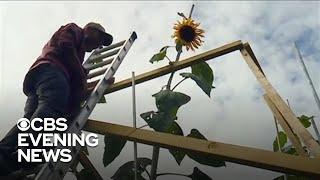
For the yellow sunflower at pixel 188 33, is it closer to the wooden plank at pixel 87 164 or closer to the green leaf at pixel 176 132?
the green leaf at pixel 176 132

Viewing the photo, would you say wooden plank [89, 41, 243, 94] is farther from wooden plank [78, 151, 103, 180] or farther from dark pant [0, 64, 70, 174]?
dark pant [0, 64, 70, 174]

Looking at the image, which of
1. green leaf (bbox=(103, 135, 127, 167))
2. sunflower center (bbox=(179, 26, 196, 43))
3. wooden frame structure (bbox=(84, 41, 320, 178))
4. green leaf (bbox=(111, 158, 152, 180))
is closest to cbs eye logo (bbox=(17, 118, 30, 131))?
wooden frame structure (bbox=(84, 41, 320, 178))

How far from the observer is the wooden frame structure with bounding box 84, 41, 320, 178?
203 cm

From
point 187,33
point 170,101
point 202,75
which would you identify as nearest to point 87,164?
point 170,101

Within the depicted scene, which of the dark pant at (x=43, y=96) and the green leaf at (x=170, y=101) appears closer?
the dark pant at (x=43, y=96)

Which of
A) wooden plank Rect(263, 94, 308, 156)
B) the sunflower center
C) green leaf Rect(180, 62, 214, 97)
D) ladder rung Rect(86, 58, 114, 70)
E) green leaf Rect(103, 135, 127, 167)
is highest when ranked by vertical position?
the sunflower center

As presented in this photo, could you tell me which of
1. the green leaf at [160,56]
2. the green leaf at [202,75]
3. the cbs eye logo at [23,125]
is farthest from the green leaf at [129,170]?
the cbs eye logo at [23,125]

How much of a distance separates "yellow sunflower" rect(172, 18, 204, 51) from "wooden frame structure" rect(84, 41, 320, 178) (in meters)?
0.24

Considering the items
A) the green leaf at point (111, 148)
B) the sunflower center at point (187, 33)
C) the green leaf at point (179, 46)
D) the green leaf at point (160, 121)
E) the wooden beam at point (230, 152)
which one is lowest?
the green leaf at point (111, 148)

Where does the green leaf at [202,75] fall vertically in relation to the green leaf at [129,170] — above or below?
above

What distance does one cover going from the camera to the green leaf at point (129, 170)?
10.5 feet

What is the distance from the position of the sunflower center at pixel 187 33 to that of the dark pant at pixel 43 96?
130cm

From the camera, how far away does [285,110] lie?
103 inches

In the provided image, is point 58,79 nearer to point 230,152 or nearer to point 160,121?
point 160,121
